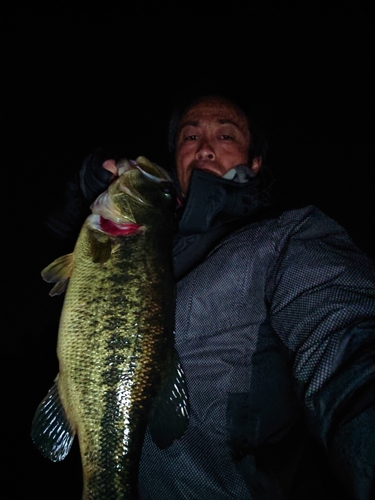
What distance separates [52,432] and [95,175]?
121 centimetres

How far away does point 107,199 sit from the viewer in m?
1.51

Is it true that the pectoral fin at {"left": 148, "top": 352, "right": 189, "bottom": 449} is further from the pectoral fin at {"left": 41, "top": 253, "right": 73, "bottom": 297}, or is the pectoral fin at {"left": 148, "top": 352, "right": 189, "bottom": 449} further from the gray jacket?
the pectoral fin at {"left": 41, "top": 253, "right": 73, "bottom": 297}

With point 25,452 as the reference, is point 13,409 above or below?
above

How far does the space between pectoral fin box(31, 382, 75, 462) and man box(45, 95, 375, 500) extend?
29cm

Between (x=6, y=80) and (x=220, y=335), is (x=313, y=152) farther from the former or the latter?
(x=6, y=80)

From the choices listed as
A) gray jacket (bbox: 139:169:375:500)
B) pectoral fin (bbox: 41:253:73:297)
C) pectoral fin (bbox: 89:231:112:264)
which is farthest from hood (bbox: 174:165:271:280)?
pectoral fin (bbox: 41:253:73:297)

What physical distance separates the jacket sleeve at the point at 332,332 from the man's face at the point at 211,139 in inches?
31.0

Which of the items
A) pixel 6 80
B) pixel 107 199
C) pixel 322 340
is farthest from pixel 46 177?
pixel 322 340

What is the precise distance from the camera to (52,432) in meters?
1.18

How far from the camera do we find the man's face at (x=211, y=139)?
80.7 inches

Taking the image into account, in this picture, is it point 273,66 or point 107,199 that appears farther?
point 273,66

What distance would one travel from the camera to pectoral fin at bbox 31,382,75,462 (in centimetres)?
117

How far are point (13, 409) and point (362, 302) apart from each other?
3.10 meters

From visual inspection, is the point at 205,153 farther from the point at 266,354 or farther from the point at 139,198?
the point at 266,354
